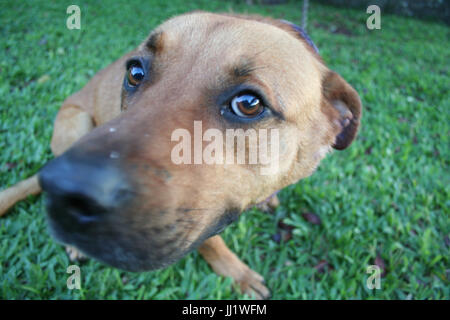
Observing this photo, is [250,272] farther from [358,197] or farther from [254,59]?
[254,59]

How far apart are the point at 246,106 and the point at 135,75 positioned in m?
0.96

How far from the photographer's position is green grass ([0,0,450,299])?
8.93 feet

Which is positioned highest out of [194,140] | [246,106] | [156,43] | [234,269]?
[156,43]

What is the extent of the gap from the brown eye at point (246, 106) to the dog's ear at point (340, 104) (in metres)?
0.79

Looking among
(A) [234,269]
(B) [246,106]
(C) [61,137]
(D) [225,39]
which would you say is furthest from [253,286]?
(C) [61,137]

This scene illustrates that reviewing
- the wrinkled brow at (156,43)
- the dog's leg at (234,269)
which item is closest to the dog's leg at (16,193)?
the dog's leg at (234,269)

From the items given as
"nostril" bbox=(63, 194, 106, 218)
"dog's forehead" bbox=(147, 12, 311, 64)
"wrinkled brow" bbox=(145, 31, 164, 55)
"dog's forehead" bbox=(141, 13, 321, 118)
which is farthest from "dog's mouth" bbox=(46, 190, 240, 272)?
"wrinkled brow" bbox=(145, 31, 164, 55)

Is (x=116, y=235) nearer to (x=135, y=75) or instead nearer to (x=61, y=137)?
(x=135, y=75)

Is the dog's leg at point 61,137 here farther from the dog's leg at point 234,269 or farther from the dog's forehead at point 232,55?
the dog's leg at point 234,269

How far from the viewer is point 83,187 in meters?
1.14

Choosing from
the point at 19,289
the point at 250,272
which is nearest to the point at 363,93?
the point at 250,272

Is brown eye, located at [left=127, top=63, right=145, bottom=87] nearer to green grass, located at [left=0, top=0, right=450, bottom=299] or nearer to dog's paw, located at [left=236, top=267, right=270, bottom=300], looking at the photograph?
green grass, located at [left=0, top=0, right=450, bottom=299]

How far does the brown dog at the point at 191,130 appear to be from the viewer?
4.03 feet
